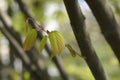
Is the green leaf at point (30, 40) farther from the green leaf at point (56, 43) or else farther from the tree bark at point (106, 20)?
the tree bark at point (106, 20)

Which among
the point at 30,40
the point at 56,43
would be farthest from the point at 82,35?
Answer: the point at 30,40

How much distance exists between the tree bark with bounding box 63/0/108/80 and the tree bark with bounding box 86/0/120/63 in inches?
2.8

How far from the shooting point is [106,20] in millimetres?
1234

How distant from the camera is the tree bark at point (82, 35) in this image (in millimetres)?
1064

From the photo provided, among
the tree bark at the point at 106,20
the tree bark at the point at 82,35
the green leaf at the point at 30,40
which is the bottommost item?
the tree bark at the point at 82,35

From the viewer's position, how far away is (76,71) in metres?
3.97

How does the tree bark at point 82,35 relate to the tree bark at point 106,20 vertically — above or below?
below

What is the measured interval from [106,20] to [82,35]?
0.15 metres

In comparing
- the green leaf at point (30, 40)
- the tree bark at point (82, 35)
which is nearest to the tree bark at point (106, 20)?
the tree bark at point (82, 35)

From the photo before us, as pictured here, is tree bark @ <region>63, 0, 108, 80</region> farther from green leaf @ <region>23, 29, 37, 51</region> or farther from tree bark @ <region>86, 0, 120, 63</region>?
green leaf @ <region>23, 29, 37, 51</region>

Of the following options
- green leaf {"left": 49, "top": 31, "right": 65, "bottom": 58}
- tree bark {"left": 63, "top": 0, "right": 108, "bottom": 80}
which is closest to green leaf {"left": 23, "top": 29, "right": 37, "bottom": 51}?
green leaf {"left": 49, "top": 31, "right": 65, "bottom": 58}

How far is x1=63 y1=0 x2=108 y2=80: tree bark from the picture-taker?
106 cm

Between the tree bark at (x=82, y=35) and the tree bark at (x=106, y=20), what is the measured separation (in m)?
0.07

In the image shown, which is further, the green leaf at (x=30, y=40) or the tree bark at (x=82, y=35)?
the green leaf at (x=30, y=40)
